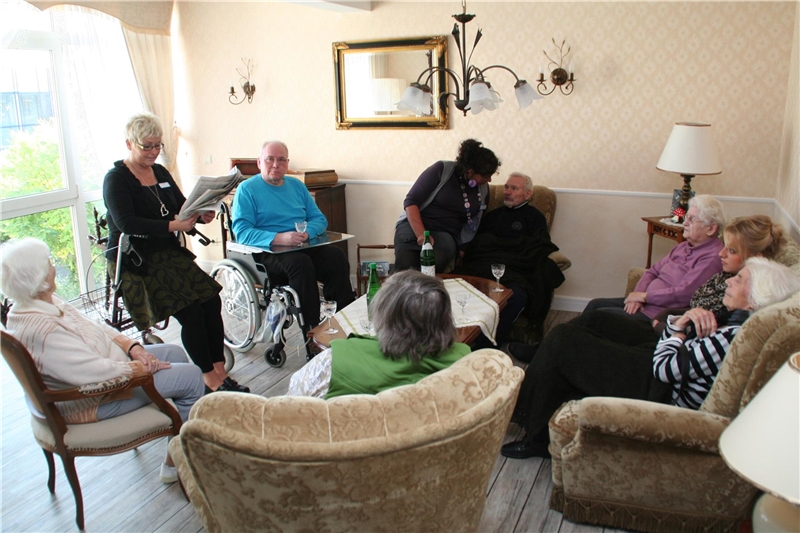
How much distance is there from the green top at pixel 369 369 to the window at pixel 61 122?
3.37m

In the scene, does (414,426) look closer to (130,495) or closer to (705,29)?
(130,495)

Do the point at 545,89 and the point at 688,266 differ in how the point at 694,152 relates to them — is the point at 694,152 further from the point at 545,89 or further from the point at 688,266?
the point at 545,89

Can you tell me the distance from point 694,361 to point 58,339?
2.08 m

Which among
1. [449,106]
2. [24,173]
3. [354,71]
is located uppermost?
[354,71]

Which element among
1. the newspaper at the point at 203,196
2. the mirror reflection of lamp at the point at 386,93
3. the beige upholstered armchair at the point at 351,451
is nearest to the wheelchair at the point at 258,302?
the newspaper at the point at 203,196

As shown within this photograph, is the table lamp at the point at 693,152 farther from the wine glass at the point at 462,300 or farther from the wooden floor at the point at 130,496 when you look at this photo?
the wooden floor at the point at 130,496

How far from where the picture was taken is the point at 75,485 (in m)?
2.13

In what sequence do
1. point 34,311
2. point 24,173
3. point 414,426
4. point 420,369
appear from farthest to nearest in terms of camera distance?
point 24,173, point 34,311, point 420,369, point 414,426

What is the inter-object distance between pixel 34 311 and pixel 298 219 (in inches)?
71.6

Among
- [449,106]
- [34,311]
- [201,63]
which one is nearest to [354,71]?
[449,106]

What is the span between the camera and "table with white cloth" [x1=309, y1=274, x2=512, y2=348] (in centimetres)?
263

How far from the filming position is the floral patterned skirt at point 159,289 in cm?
294

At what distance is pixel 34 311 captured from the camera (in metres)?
2.03

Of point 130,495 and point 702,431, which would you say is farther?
point 130,495
